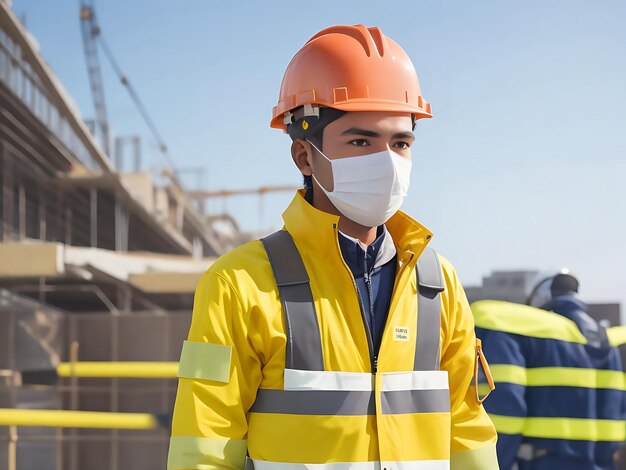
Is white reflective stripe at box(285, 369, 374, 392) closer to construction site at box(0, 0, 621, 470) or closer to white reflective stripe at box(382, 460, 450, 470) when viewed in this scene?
white reflective stripe at box(382, 460, 450, 470)

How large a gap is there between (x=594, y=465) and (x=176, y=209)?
116 ft

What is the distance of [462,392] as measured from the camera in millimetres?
2369

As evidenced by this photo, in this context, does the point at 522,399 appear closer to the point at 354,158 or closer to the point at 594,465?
the point at 594,465

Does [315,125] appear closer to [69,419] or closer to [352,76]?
[352,76]

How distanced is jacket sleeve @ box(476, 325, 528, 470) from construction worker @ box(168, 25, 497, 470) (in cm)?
134

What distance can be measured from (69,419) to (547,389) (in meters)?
3.55

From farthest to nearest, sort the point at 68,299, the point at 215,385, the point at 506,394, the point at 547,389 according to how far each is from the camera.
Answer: the point at 68,299 → the point at 547,389 → the point at 506,394 → the point at 215,385

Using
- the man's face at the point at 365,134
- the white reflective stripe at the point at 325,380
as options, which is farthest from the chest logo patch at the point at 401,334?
the man's face at the point at 365,134

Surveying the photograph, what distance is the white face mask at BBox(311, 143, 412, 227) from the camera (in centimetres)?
224

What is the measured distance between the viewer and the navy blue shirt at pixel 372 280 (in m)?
2.21

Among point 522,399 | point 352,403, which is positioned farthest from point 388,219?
point 522,399

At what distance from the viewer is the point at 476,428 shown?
2.36 metres

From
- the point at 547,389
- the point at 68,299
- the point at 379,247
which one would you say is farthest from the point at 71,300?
the point at 379,247

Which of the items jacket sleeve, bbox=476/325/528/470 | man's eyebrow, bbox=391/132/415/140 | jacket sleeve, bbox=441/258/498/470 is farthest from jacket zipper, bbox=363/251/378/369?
jacket sleeve, bbox=476/325/528/470
